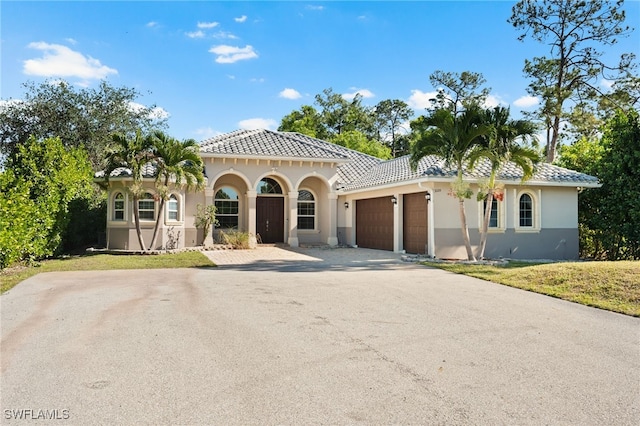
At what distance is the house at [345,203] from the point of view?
1692 cm

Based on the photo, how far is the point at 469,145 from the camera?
48.8ft

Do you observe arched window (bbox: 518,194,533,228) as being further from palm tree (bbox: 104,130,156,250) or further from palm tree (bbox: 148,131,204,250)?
palm tree (bbox: 104,130,156,250)

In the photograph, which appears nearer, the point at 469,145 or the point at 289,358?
the point at 289,358

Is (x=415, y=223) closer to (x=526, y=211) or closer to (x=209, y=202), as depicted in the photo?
(x=526, y=211)

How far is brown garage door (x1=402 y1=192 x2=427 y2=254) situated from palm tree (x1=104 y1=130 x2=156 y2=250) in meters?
9.86

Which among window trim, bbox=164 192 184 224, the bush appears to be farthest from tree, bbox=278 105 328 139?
window trim, bbox=164 192 184 224

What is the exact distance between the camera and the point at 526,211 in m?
17.7

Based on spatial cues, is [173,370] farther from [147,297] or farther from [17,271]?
[17,271]

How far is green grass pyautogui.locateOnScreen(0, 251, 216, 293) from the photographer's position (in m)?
12.0

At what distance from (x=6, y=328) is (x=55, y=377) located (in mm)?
2649

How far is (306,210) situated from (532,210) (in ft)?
33.4

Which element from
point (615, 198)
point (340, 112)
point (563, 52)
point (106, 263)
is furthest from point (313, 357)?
point (340, 112)

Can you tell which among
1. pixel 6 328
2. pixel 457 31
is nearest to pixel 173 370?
pixel 6 328

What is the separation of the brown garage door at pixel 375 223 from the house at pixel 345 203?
0.14 feet
